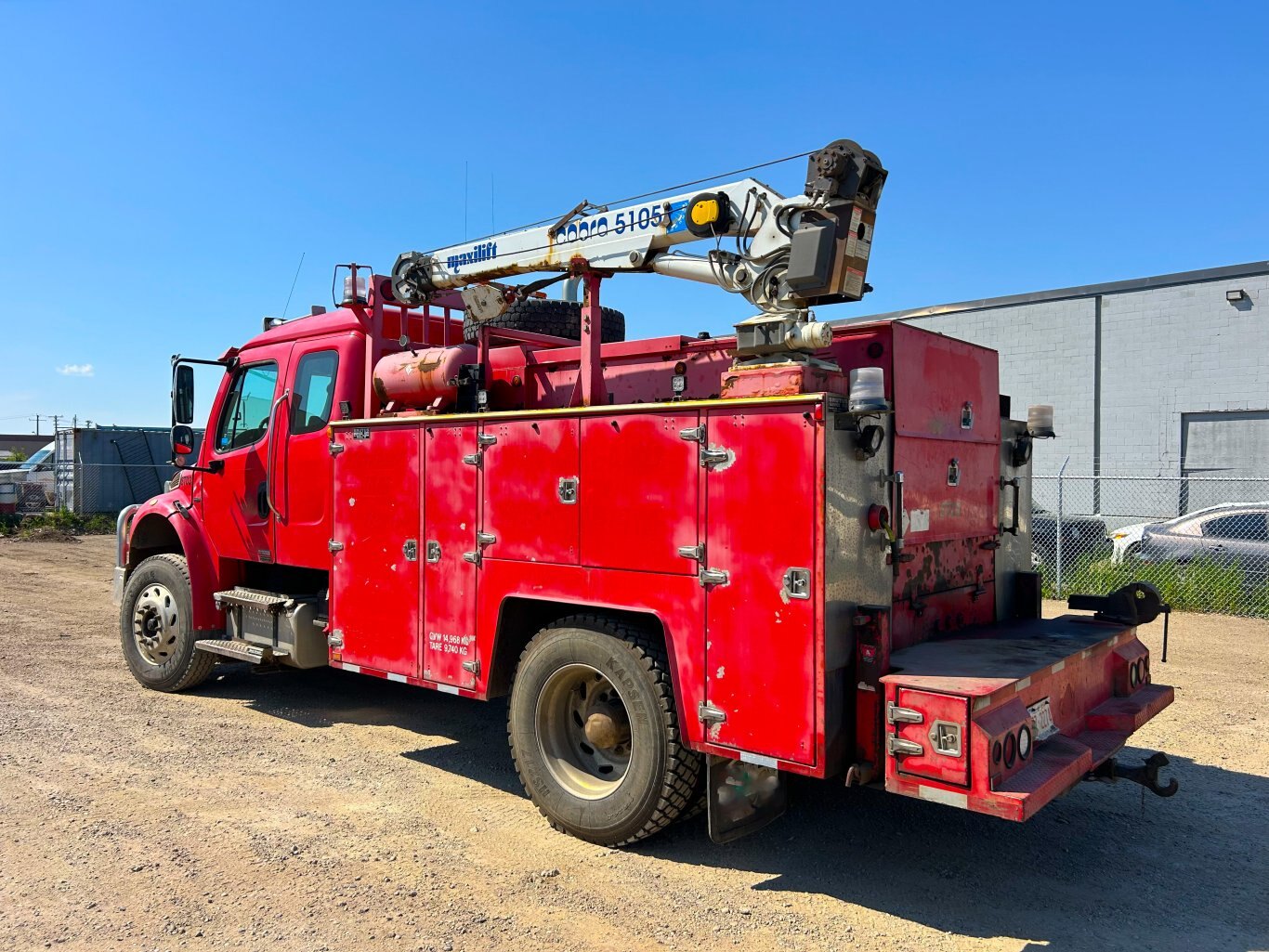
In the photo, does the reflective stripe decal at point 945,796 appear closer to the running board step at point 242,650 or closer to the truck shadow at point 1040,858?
the truck shadow at point 1040,858

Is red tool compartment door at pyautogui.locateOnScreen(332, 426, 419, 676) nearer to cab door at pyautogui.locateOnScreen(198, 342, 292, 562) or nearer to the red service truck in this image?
the red service truck

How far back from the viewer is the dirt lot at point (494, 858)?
3.89 m

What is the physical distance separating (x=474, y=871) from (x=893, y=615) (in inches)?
91.6

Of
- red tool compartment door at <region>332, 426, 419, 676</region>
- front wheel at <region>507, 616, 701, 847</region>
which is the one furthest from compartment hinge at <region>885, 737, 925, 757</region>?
red tool compartment door at <region>332, 426, 419, 676</region>

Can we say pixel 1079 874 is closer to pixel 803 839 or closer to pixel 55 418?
pixel 803 839

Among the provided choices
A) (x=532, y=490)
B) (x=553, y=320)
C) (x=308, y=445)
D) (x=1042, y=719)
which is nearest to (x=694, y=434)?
(x=532, y=490)

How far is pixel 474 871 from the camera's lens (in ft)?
14.6

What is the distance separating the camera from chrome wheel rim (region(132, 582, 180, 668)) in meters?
7.82

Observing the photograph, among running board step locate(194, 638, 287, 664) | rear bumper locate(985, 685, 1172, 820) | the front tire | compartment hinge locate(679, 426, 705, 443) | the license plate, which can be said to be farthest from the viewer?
the front tire

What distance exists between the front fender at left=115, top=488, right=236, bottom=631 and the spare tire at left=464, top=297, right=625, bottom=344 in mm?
3000

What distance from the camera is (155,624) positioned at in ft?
26.2

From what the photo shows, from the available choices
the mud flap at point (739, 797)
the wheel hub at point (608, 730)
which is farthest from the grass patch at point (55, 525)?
the mud flap at point (739, 797)

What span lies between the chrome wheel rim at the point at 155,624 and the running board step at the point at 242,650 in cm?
50

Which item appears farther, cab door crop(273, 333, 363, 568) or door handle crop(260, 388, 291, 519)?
door handle crop(260, 388, 291, 519)
